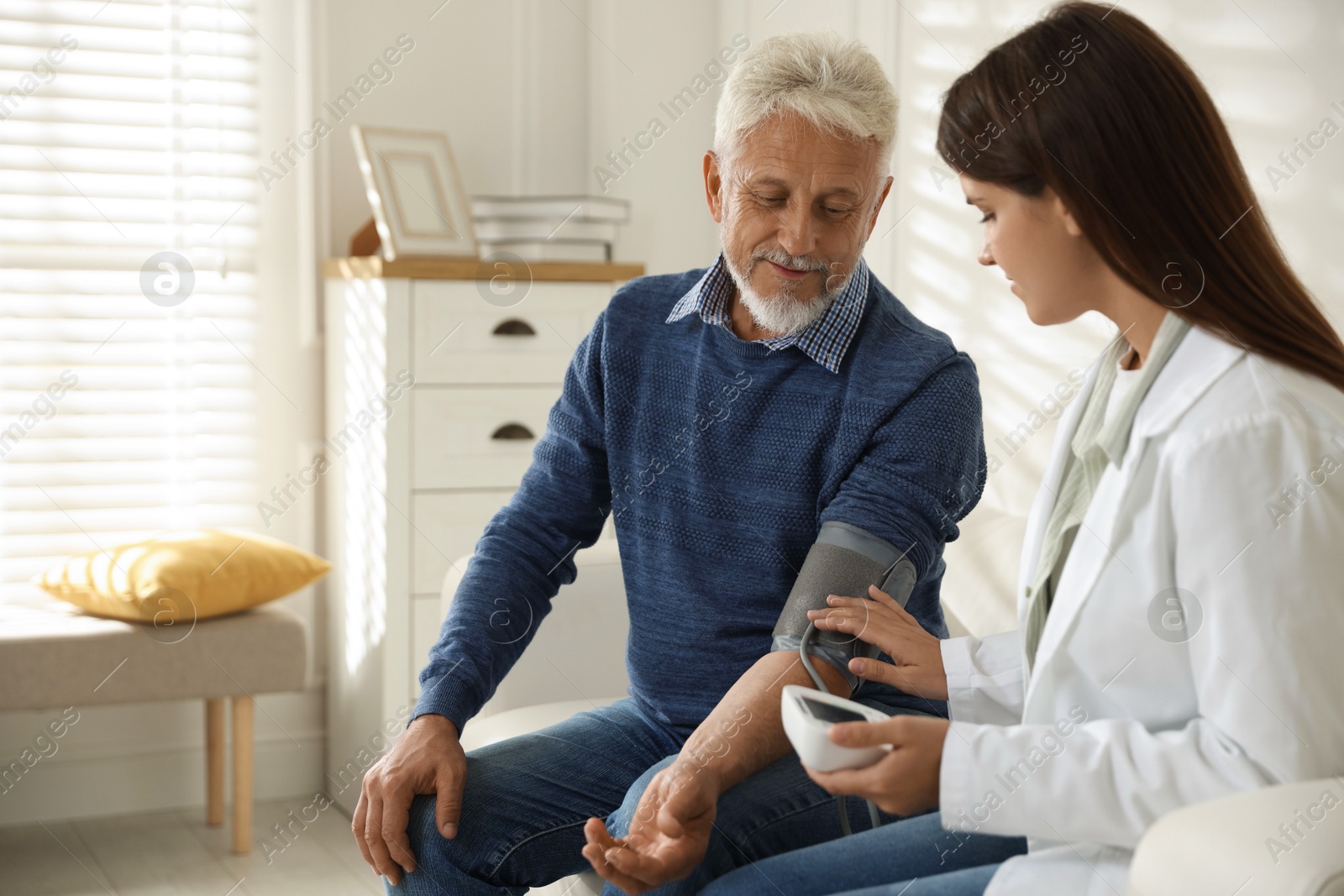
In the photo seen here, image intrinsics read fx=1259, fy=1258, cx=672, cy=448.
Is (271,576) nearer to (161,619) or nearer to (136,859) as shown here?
(161,619)

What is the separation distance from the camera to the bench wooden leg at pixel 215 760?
280 centimetres

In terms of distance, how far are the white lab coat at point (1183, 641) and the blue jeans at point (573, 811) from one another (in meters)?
0.28

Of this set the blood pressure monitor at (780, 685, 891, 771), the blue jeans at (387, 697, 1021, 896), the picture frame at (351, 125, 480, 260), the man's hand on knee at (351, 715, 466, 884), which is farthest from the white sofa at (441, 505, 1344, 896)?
the picture frame at (351, 125, 480, 260)

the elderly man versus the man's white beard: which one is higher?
the man's white beard

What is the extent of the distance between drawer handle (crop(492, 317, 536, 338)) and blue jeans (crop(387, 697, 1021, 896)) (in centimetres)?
136

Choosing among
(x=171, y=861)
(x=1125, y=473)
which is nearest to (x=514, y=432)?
(x=171, y=861)

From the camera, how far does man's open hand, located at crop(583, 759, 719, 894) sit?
3.60ft

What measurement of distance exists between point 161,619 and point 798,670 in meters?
1.74

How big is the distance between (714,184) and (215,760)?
1958 mm

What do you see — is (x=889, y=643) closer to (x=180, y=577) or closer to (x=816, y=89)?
(x=816, y=89)

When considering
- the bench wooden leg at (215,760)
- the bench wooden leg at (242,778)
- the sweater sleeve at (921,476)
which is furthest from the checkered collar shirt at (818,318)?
the bench wooden leg at (215,760)

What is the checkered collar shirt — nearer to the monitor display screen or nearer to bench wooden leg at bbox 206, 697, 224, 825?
the monitor display screen

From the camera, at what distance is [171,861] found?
263 centimetres

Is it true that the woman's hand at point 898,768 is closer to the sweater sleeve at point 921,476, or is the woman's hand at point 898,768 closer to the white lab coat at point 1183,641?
the white lab coat at point 1183,641
